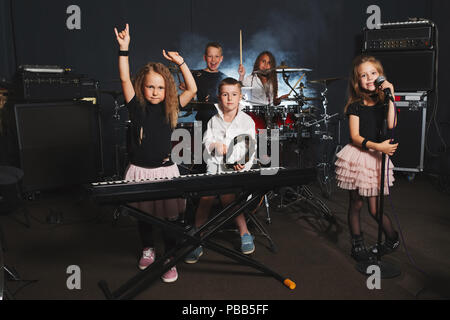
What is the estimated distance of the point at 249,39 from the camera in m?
5.62

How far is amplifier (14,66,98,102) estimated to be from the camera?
3.99m

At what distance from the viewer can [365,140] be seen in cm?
248

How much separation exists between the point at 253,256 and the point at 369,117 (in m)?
1.19

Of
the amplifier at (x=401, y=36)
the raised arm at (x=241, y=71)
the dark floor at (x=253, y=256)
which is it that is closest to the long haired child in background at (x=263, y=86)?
the raised arm at (x=241, y=71)

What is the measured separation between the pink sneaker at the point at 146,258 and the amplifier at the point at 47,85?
2.29 meters

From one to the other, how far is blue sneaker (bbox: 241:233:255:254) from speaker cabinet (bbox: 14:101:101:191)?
7.23ft

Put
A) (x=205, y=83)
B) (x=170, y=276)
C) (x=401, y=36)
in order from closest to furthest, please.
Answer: (x=170, y=276) → (x=205, y=83) → (x=401, y=36)

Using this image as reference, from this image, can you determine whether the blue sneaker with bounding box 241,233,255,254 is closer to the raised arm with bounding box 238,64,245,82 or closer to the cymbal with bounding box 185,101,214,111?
the cymbal with bounding box 185,101,214,111

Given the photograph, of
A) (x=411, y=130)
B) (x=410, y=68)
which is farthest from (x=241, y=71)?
(x=411, y=130)

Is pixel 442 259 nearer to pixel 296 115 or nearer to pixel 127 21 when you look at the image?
pixel 296 115

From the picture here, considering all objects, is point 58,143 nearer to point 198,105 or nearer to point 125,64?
point 198,105

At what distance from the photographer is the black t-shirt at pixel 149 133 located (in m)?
2.40
